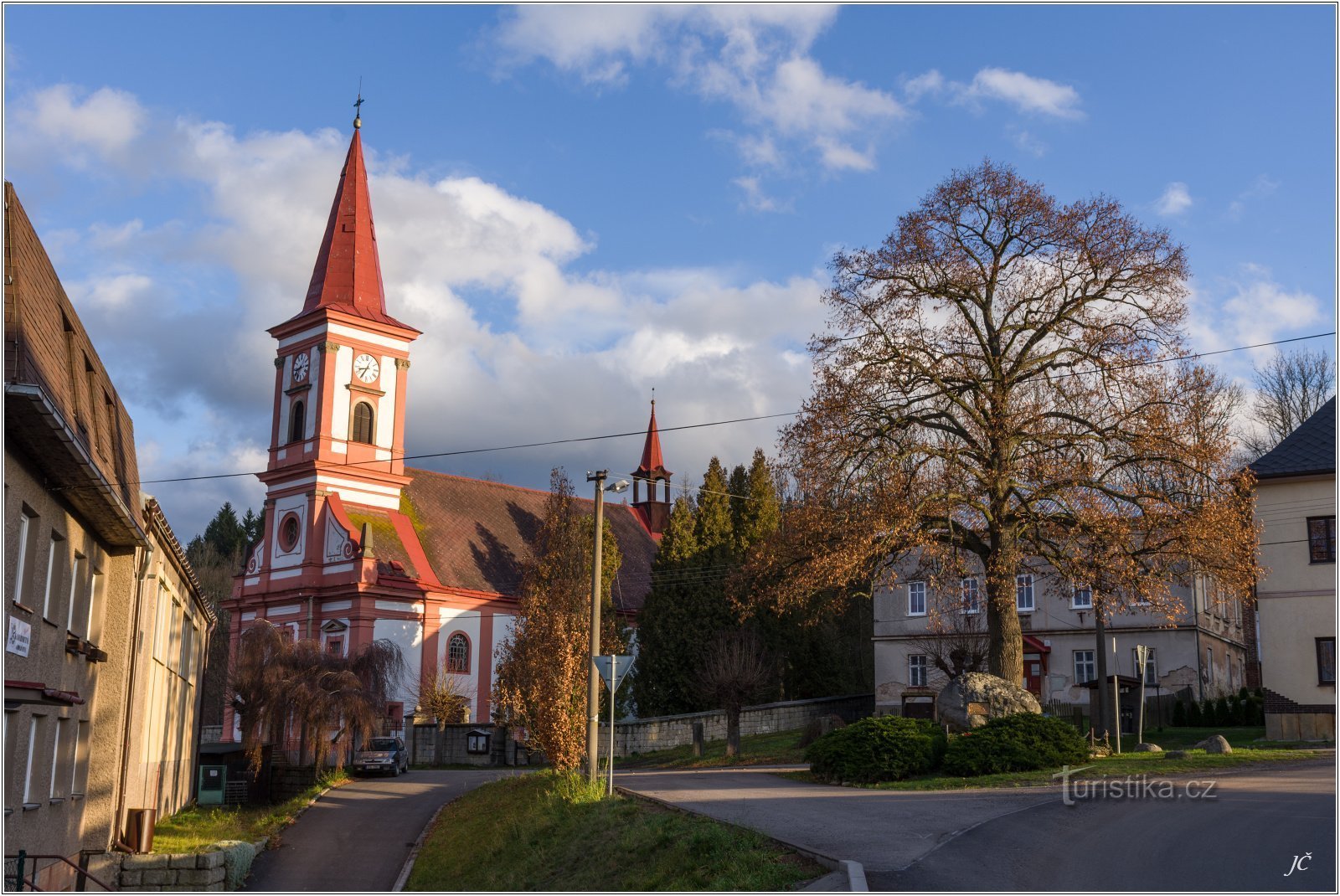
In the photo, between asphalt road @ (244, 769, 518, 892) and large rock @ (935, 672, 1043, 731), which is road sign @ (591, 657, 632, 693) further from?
large rock @ (935, 672, 1043, 731)

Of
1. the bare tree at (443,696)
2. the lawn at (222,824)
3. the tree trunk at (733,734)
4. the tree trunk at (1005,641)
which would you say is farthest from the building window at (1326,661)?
the bare tree at (443,696)

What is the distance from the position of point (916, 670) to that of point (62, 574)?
35.0 m

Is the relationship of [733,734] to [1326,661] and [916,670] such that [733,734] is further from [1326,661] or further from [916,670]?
[1326,661]

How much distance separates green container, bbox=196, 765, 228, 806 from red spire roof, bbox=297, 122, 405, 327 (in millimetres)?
25877

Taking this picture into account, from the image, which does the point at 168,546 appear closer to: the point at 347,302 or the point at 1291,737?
the point at 1291,737

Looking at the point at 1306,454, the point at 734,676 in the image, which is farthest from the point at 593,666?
the point at 1306,454

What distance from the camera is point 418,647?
55.3 metres

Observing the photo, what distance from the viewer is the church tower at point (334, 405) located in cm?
5638

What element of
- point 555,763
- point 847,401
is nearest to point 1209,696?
point 847,401

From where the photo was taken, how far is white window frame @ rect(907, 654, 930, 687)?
46.6 meters

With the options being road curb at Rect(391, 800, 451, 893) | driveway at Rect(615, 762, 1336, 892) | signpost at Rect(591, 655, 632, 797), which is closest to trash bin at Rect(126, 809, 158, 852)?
road curb at Rect(391, 800, 451, 893)

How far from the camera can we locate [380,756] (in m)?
39.1

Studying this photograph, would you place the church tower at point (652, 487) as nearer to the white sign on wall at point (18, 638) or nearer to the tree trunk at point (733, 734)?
the tree trunk at point (733, 734)

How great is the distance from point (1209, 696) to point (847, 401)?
2391 centimetres
